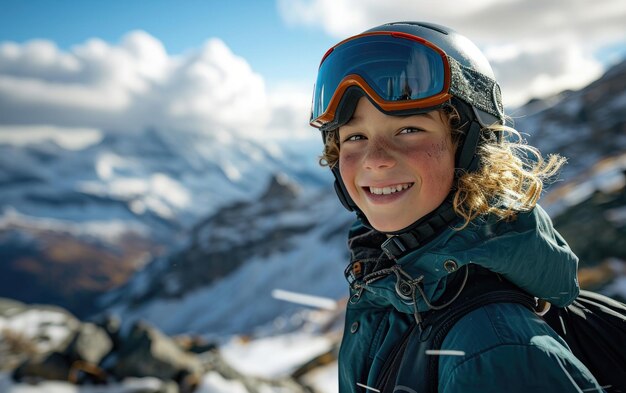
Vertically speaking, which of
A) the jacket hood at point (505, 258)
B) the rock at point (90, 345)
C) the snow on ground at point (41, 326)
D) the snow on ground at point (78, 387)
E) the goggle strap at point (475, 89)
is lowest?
the jacket hood at point (505, 258)

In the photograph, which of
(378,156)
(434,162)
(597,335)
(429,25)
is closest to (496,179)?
(434,162)

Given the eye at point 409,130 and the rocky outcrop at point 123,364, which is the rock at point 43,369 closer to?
the rocky outcrop at point 123,364

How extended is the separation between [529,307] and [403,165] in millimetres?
869

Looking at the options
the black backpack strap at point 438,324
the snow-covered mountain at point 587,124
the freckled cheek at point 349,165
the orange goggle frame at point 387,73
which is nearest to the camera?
the black backpack strap at point 438,324

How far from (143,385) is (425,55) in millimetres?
8519

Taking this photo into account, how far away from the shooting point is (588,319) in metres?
2.14

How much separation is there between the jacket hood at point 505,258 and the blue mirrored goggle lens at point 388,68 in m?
0.79

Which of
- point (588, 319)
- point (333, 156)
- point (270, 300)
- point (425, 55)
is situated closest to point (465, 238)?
point (588, 319)

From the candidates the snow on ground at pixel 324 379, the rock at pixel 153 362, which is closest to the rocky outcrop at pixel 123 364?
the rock at pixel 153 362

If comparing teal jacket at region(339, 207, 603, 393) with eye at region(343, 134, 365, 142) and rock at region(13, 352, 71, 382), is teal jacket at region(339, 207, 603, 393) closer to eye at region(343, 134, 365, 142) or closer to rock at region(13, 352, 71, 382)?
eye at region(343, 134, 365, 142)

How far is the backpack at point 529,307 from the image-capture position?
178 centimetres

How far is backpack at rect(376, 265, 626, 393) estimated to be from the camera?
1.78 metres

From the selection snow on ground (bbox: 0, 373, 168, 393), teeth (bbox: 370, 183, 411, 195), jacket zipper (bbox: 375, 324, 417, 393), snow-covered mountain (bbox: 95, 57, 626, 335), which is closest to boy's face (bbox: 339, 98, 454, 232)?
teeth (bbox: 370, 183, 411, 195)

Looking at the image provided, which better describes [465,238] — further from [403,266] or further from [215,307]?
[215,307]
